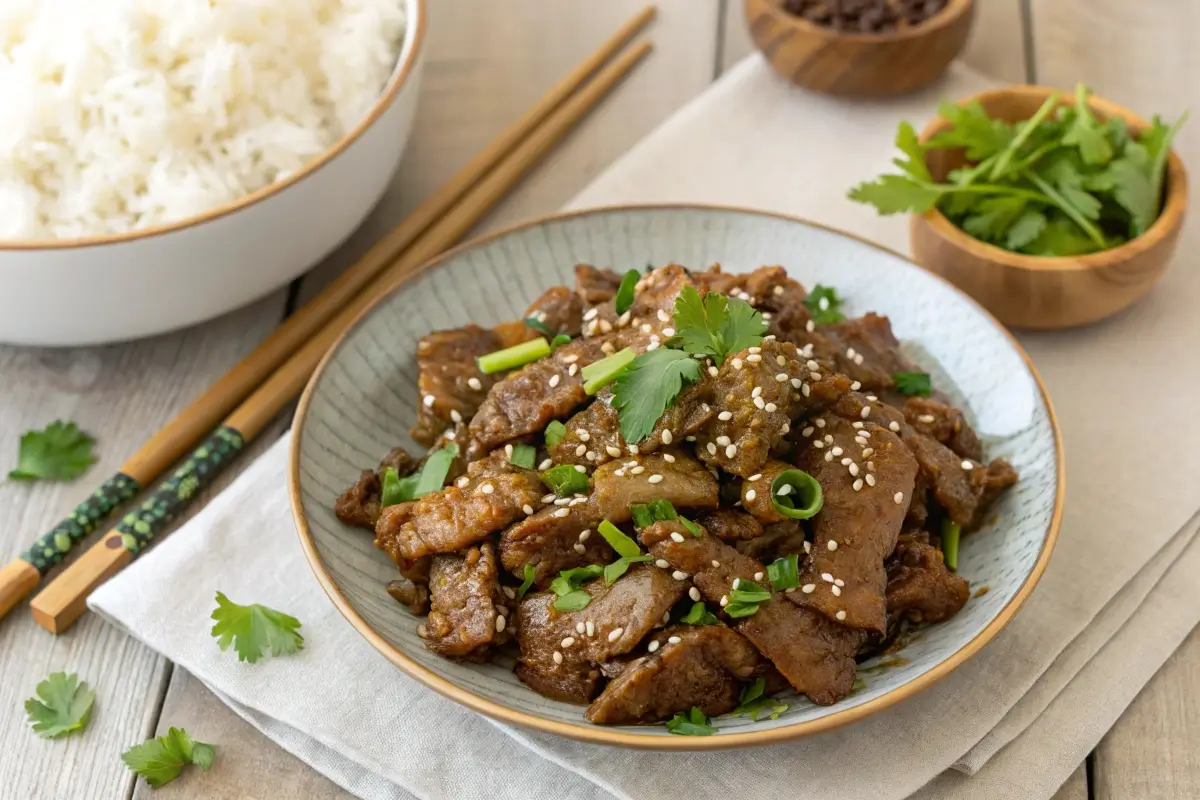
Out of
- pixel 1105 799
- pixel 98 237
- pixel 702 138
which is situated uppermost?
pixel 98 237

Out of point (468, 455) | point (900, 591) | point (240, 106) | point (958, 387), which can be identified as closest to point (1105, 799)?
point (900, 591)

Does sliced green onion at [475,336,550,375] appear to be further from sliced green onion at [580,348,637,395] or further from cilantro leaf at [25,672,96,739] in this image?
cilantro leaf at [25,672,96,739]

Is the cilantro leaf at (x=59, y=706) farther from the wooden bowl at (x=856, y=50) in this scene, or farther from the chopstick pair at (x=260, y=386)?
the wooden bowl at (x=856, y=50)

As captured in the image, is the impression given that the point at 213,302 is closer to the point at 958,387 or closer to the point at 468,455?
the point at 468,455

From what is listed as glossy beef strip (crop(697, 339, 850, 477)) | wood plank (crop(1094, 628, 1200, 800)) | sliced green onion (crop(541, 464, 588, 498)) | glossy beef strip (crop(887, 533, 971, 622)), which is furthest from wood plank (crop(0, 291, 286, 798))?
wood plank (crop(1094, 628, 1200, 800))

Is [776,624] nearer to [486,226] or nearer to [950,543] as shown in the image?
[950,543]
